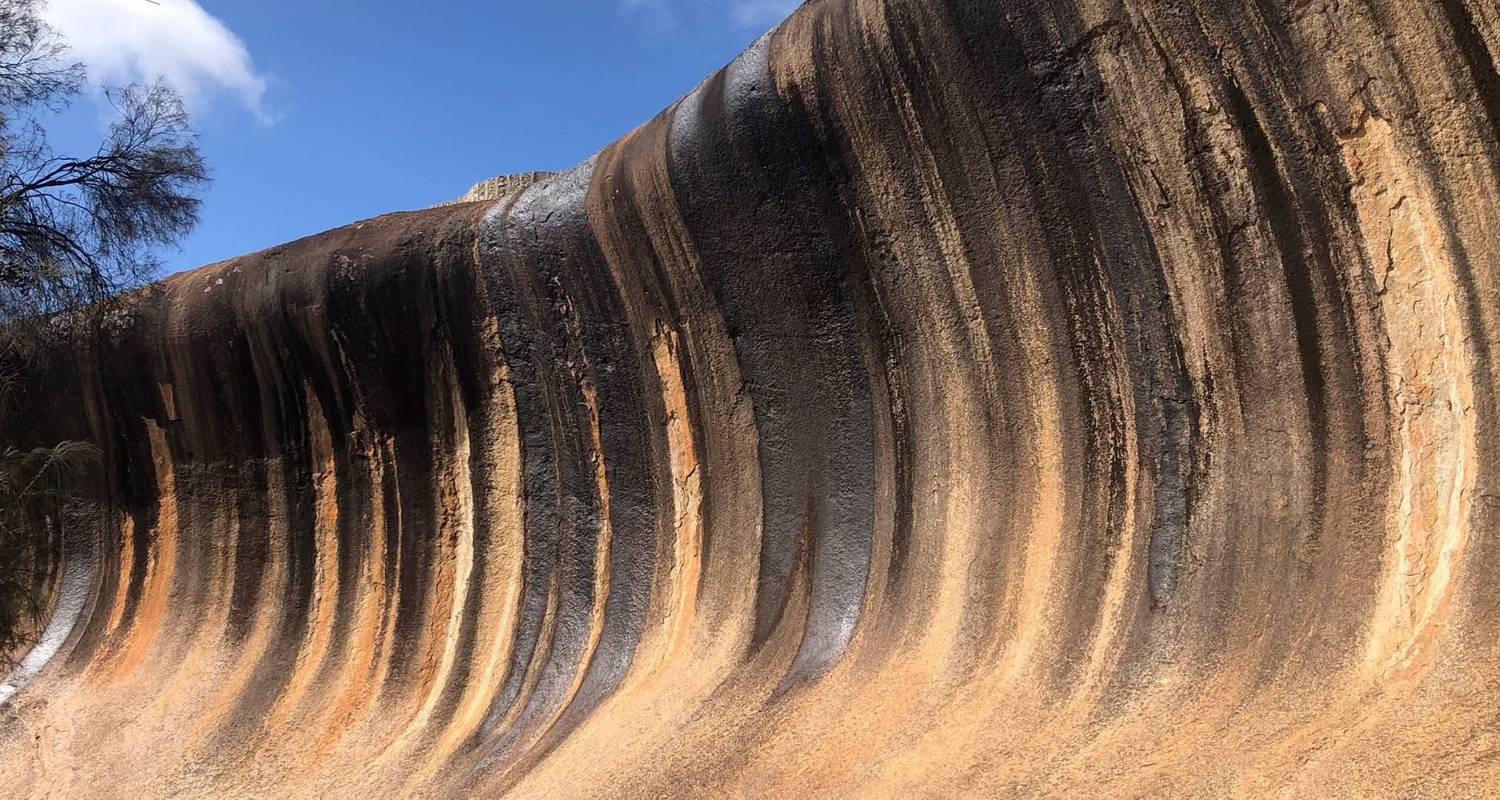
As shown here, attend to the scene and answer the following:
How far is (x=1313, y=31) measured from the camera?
151 inches

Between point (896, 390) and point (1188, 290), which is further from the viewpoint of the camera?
point (896, 390)

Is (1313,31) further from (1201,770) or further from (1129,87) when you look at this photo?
(1201,770)

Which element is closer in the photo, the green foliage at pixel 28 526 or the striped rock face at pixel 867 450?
the striped rock face at pixel 867 450

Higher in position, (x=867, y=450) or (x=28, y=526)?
→ (x=28, y=526)

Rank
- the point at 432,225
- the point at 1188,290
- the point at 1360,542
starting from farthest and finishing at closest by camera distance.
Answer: the point at 432,225 → the point at 1188,290 → the point at 1360,542

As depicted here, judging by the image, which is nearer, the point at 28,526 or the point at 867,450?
the point at 867,450

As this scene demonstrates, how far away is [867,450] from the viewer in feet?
17.3

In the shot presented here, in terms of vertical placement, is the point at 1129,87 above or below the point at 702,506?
above

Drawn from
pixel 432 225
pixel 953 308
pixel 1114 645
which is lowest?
pixel 1114 645

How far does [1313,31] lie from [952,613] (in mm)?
2470

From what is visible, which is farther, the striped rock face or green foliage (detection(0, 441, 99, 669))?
green foliage (detection(0, 441, 99, 669))

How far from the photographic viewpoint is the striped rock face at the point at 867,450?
11.7ft

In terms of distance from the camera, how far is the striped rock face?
3.55 m

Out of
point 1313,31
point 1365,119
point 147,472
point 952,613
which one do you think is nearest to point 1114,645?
point 952,613
